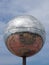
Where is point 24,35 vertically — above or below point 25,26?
below

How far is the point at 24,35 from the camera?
1766 centimetres

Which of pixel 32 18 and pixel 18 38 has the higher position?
pixel 32 18

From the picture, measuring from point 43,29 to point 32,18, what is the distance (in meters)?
0.97

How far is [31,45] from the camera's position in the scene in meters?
17.8

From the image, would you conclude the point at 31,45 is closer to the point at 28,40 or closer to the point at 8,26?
the point at 28,40

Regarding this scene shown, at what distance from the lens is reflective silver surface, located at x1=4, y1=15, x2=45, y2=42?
17625mm

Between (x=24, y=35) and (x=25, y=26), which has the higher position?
(x=25, y=26)

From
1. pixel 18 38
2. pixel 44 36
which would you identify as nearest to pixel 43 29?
pixel 44 36

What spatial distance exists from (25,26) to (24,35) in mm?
551

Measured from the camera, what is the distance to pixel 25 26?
1761 centimetres

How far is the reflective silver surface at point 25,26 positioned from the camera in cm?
1762

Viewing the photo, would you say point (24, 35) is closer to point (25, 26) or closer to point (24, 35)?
point (24, 35)

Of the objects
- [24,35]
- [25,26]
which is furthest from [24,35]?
[25,26]

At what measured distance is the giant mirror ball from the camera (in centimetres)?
1764
